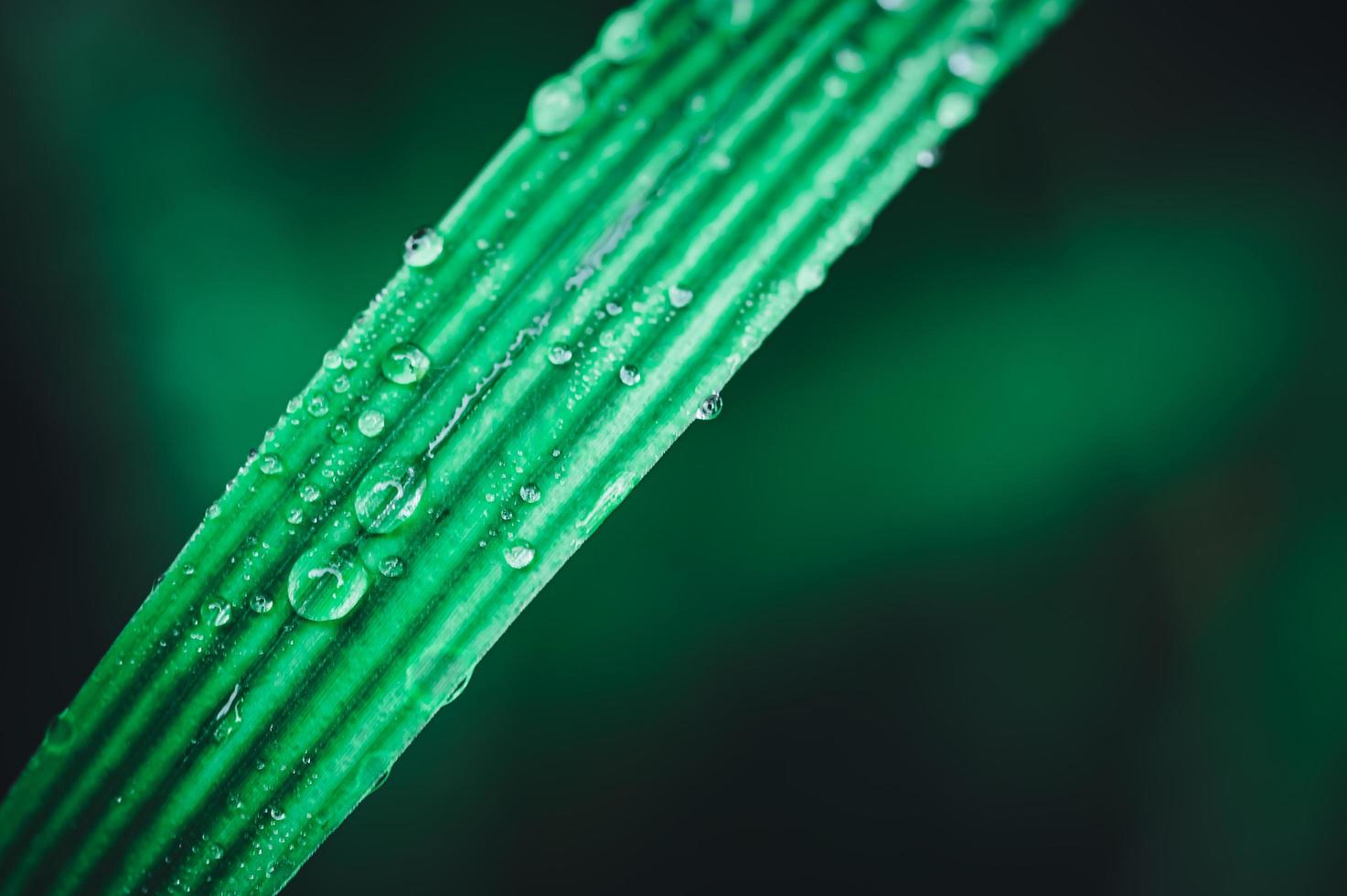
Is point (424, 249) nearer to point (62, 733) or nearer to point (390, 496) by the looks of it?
point (390, 496)

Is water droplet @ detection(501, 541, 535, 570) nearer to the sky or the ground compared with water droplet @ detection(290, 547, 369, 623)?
nearer to the sky

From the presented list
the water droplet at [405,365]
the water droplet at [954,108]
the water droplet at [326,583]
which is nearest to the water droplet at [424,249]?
the water droplet at [405,365]

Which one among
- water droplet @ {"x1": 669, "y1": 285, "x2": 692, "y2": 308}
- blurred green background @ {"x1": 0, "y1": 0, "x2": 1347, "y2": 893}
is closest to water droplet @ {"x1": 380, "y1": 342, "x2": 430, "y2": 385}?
water droplet @ {"x1": 669, "y1": 285, "x2": 692, "y2": 308}

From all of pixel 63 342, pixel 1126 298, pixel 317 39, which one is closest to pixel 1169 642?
pixel 1126 298

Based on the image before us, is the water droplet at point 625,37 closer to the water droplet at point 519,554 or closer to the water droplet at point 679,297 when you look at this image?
the water droplet at point 679,297

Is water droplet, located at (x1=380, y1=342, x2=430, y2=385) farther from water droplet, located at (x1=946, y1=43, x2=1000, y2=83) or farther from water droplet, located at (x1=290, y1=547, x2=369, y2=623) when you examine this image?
water droplet, located at (x1=946, y1=43, x2=1000, y2=83)

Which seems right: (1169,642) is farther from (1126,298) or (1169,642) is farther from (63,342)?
(63,342)
